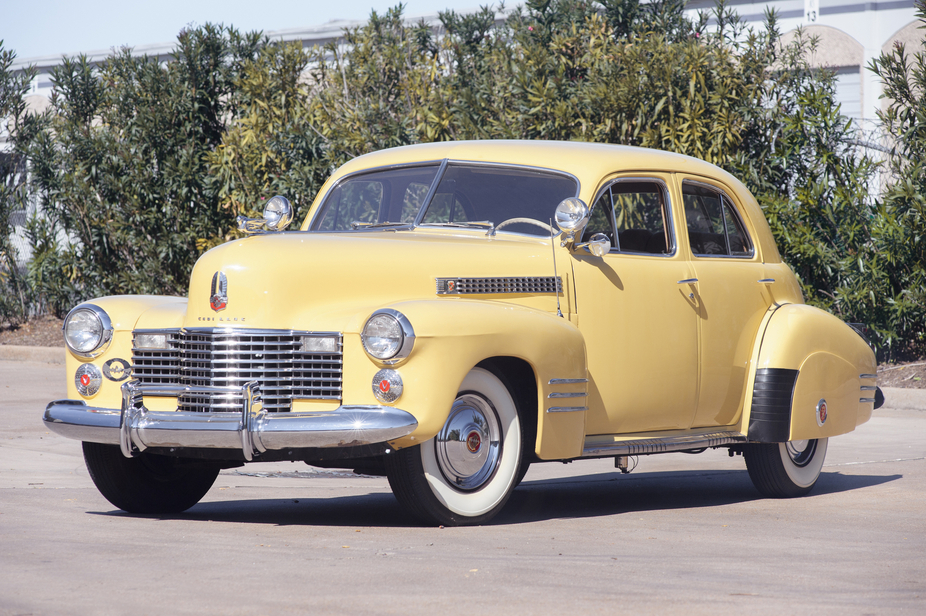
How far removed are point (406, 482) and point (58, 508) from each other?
2064 millimetres

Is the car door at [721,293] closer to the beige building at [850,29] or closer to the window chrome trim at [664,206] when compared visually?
the window chrome trim at [664,206]

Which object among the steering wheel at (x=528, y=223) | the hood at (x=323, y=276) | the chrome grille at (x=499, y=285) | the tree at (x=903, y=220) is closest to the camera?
the hood at (x=323, y=276)

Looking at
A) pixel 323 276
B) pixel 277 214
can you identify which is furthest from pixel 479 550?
pixel 277 214

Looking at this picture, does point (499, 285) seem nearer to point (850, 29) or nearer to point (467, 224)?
point (467, 224)

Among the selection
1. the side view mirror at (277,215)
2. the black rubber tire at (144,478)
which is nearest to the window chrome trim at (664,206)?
the side view mirror at (277,215)

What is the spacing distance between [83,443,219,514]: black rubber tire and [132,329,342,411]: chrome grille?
0.86m

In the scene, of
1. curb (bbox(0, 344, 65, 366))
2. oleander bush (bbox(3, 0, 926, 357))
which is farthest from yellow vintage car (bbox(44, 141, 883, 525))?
curb (bbox(0, 344, 65, 366))

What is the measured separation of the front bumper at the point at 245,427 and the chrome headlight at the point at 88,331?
43cm

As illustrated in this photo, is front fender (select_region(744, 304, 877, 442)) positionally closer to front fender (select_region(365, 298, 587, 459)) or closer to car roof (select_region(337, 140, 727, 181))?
car roof (select_region(337, 140, 727, 181))

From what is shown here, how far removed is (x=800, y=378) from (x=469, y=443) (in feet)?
8.10

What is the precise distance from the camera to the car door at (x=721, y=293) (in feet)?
22.6

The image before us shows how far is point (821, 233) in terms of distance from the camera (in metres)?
13.9

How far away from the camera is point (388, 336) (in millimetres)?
5250

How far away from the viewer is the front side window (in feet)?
21.7
